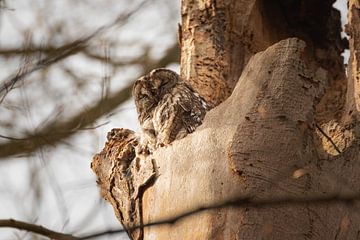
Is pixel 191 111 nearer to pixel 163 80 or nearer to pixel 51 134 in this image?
pixel 163 80

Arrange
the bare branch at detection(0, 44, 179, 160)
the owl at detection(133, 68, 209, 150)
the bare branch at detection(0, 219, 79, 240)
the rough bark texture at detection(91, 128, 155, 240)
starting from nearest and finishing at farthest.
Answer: the bare branch at detection(0, 219, 79, 240)
the bare branch at detection(0, 44, 179, 160)
the rough bark texture at detection(91, 128, 155, 240)
the owl at detection(133, 68, 209, 150)

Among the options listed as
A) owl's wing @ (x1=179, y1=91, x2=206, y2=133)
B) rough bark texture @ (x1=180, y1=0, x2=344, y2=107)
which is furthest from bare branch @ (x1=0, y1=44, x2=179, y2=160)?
rough bark texture @ (x1=180, y1=0, x2=344, y2=107)

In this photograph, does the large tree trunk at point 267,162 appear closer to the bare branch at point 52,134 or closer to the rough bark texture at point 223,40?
the bare branch at point 52,134

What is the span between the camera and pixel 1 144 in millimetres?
3574

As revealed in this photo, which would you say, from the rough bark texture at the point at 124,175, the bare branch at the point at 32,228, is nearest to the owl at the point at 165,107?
the rough bark texture at the point at 124,175

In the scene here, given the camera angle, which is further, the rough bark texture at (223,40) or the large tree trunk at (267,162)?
the rough bark texture at (223,40)

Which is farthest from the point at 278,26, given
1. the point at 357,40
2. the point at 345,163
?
the point at 345,163

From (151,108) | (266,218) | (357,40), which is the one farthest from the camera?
(151,108)

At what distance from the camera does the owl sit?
435 cm

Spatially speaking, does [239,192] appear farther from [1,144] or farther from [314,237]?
[1,144]

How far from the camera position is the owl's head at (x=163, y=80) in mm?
4770

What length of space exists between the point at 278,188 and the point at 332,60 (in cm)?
173

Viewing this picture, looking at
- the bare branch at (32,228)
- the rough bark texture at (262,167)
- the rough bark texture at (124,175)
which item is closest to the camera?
the bare branch at (32,228)

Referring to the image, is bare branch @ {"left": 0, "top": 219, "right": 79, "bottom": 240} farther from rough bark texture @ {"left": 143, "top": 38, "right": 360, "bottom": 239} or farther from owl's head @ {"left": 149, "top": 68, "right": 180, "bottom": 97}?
owl's head @ {"left": 149, "top": 68, "right": 180, "bottom": 97}
